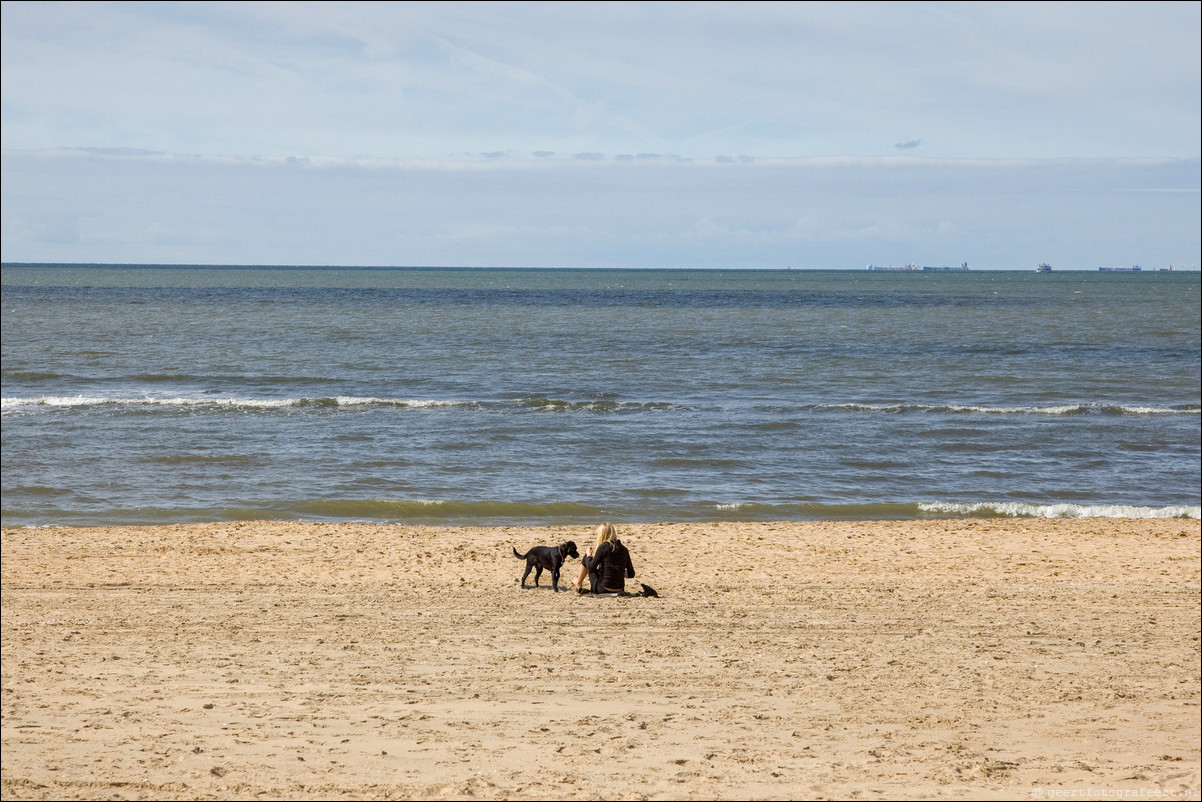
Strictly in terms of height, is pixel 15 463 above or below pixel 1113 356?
below

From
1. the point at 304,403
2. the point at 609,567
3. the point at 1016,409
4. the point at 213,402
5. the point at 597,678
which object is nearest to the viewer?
the point at 597,678

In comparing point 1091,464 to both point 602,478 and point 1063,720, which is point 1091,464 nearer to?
point 602,478

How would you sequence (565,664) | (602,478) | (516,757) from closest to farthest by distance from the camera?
1. (516,757)
2. (565,664)
3. (602,478)

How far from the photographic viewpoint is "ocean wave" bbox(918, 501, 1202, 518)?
17.5m

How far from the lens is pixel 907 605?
10.9m

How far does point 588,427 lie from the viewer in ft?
84.7

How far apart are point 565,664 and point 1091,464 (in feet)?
56.6

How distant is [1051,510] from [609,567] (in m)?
9.96

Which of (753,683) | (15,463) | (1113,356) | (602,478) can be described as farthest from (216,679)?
(1113,356)

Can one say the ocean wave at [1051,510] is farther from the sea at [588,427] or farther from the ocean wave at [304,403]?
the ocean wave at [304,403]

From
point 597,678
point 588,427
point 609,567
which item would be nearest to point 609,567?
point 609,567

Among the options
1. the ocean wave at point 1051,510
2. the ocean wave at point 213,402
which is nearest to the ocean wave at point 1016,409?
the ocean wave at point 1051,510

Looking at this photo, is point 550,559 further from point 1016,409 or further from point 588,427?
point 1016,409

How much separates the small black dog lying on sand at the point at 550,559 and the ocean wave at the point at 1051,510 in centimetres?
841
